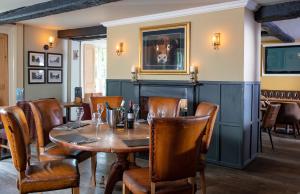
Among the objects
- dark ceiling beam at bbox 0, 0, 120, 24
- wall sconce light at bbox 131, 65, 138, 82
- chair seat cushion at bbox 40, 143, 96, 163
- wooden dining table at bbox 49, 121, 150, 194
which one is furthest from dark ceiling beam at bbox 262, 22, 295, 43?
chair seat cushion at bbox 40, 143, 96, 163

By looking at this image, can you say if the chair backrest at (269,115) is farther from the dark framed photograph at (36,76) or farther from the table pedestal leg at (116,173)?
the dark framed photograph at (36,76)

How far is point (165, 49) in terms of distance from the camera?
16.6 ft

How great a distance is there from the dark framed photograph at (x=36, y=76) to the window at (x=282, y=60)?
19.0 ft

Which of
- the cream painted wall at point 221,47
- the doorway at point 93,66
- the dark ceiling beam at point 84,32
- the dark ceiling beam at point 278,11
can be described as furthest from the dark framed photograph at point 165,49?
the doorway at point 93,66

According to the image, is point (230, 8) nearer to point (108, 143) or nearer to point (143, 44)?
point (143, 44)

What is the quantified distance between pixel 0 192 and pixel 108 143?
1.63m

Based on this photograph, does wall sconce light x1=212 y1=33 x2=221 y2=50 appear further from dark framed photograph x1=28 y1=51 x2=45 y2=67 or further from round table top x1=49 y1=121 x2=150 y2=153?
dark framed photograph x1=28 y1=51 x2=45 y2=67

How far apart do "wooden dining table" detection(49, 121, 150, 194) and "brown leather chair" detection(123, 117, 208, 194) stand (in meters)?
0.25

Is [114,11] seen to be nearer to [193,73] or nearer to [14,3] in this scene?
[14,3]

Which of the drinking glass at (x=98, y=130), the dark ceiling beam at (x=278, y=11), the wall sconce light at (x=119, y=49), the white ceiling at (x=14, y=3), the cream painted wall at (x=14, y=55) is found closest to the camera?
the drinking glass at (x=98, y=130)

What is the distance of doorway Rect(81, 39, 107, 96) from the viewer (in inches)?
334

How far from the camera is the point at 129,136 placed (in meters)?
2.66

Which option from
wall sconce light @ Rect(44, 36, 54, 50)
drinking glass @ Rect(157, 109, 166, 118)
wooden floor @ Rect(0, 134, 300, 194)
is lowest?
wooden floor @ Rect(0, 134, 300, 194)

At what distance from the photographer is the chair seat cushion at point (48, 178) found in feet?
7.47
